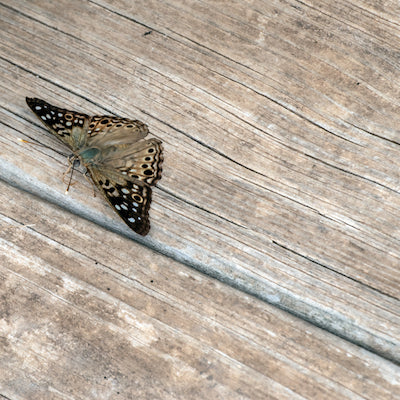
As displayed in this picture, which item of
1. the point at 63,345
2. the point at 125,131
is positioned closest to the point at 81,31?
the point at 125,131

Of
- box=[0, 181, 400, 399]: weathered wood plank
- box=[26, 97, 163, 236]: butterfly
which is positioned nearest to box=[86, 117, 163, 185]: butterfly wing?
box=[26, 97, 163, 236]: butterfly

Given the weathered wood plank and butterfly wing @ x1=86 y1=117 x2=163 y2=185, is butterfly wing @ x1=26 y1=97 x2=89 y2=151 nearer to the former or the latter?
butterfly wing @ x1=86 y1=117 x2=163 y2=185

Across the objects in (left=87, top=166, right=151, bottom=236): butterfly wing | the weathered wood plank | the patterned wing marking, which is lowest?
the weathered wood plank

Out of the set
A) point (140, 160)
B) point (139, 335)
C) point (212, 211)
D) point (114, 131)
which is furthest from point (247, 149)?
point (139, 335)

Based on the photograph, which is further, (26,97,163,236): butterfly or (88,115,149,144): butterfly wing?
(88,115,149,144): butterfly wing

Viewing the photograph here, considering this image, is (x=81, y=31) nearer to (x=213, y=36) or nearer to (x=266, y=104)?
(x=213, y=36)

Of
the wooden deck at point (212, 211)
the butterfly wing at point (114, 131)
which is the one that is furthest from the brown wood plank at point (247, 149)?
the butterfly wing at point (114, 131)

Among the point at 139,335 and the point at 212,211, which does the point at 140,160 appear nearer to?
the point at 212,211
